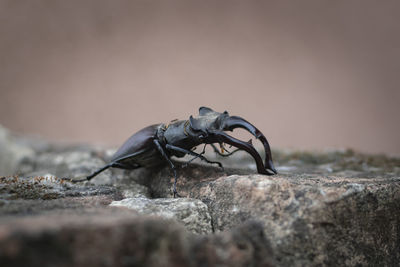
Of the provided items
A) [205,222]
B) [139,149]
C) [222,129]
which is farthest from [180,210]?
[139,149]

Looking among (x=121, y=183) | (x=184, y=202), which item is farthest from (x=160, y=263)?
(x=121, y=183)

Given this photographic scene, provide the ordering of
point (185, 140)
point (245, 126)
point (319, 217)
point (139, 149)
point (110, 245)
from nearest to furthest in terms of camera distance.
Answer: point (110, 245) → point (319, 217) → point (245, 126) → point (185, 140) → point (139, 149)

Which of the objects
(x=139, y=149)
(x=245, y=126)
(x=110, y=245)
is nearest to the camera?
(x=110, y=245)

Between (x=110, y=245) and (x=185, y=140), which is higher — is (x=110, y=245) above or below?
below

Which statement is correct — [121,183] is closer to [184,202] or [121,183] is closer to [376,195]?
[184,202]

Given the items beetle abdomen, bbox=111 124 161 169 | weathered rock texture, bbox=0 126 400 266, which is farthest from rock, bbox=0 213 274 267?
beetle abdomen, bbox=111 124 161 169

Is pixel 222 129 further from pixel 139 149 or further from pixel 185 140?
pixel 139 149

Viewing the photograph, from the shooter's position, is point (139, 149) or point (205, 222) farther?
point (139, 149)

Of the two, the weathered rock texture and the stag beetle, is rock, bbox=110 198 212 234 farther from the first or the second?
the stag beetle
